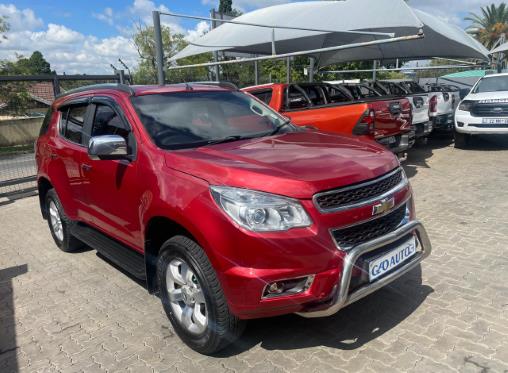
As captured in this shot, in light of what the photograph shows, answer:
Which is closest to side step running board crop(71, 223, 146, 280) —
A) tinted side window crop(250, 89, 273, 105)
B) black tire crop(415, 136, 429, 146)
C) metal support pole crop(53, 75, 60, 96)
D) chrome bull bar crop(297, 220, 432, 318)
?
chrome bull bar crop(297, 220, 432, 318)

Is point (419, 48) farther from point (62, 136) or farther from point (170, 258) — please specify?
point (170, 258)

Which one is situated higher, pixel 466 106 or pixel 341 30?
pixel 341 30

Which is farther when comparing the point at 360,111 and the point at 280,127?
the point at 360,111

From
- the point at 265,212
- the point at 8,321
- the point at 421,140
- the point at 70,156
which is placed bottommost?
the point at 8,321

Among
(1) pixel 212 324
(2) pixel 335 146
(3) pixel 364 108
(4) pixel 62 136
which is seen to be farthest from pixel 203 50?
(1) pixel 212 324

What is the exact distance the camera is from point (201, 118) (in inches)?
152

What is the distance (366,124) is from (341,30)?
3476 mm

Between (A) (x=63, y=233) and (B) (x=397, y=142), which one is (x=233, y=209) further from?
(B) (x=397, y=142)

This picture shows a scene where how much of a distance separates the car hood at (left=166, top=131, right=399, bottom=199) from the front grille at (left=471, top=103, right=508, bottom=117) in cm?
783

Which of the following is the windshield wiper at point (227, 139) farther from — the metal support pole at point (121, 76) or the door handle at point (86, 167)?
the metal support pole at point (121, 76)

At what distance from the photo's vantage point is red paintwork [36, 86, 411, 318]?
2586 millimetres

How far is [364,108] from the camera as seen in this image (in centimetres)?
675

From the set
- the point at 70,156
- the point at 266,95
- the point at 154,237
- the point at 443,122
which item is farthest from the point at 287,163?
the point at 443,122

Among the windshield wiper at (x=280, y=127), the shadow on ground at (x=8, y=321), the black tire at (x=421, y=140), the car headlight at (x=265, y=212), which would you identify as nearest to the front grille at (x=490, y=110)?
the black tire at (x=421, y=140)
